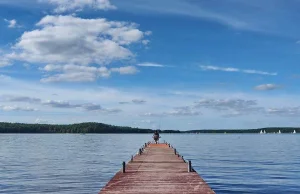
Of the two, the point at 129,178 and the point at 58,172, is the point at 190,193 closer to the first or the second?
the point at 129,178

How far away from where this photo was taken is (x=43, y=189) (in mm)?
29109

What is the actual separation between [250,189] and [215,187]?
262cm

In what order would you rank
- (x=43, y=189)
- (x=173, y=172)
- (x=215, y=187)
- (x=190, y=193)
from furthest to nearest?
(x=215, y=187), (x=43, y=189), (x=173, y=172), (x=190, y=193)

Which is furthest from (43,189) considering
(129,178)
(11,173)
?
(11,173)

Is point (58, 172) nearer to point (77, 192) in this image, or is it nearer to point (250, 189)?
point (77, 192)

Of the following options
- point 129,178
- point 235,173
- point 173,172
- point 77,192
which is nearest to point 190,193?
point 129,178

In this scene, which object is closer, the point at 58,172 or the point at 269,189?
the point at 269,189

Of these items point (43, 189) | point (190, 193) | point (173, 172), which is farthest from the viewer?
point (43, 189)

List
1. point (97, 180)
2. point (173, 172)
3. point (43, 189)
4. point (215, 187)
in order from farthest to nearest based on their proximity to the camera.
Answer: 1. point (97, 180)
2. point (215, 187)
3. point (43, 189)
4. point (173, 172)

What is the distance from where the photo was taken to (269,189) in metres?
30.4

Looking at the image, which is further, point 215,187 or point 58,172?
point 58,172

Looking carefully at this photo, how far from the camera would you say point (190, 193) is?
1859 centimetres

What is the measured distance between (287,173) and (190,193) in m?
24.7

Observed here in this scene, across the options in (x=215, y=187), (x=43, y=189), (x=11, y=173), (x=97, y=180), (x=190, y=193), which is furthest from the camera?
(x=11, y=173)
